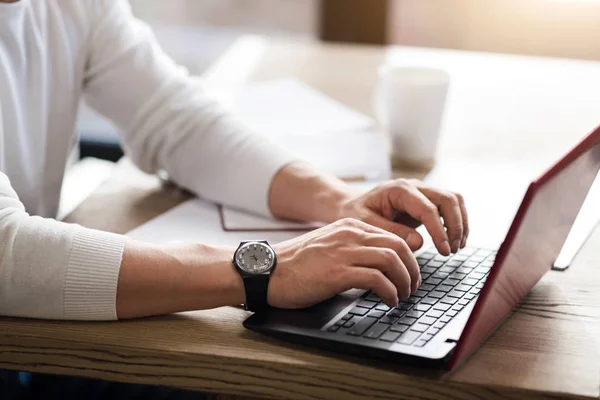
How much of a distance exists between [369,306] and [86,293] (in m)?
0.30

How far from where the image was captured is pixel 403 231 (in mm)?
1053

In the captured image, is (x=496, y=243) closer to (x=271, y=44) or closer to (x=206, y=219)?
(x=206, y=219)

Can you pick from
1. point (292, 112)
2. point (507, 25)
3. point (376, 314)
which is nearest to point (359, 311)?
point (376, 314)

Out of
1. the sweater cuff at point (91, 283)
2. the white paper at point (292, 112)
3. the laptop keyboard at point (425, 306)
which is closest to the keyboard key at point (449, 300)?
the laptop keyboard at point (425, 306)

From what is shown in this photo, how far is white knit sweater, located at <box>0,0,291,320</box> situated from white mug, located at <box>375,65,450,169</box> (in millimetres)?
257

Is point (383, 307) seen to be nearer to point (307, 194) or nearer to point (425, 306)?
point (425, 306)

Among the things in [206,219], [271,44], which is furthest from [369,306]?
[271,44]

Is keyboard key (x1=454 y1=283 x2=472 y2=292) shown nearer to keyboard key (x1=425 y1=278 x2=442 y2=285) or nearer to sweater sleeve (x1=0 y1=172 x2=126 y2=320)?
Result: keyboard key (x1=425 y1=278 x2=442 y2=285)

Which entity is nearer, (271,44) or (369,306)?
(369,306)

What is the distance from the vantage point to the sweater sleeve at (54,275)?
2.89ft

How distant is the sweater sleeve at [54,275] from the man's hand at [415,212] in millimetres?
351

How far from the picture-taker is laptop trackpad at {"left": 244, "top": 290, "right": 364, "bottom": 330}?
860mm

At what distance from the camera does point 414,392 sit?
0.80 metres

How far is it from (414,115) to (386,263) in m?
0.59
